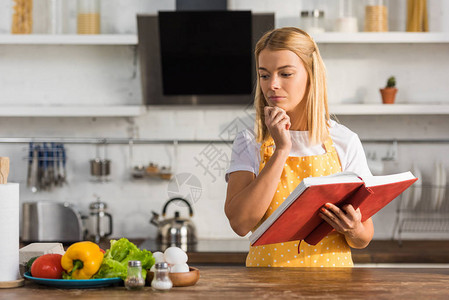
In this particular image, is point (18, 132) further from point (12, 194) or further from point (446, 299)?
point (446, 299)

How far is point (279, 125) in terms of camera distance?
1595 millimetres

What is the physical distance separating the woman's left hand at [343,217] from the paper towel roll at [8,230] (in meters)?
0.71

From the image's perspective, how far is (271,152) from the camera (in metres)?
1.78

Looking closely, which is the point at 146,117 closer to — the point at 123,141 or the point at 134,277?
the point at 123,141

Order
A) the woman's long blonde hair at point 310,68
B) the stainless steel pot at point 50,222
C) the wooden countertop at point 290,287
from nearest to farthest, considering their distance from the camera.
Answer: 1. the wooden countertop at point 290,287
2. the woman's long blonde hair at point 310,68
3. the stainless steel pot at point 50,222

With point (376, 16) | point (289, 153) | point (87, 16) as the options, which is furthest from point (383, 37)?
point (289, 153)

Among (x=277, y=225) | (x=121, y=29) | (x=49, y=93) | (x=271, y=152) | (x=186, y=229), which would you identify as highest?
(x=121, y=29)

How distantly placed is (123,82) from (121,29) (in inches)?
12.0

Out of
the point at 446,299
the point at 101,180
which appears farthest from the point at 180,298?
the point at 101,180

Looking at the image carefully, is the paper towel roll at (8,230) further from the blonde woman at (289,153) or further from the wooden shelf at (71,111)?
the wooden shelf at (71,111)

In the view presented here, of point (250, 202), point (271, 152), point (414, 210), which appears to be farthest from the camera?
point (414, 210)

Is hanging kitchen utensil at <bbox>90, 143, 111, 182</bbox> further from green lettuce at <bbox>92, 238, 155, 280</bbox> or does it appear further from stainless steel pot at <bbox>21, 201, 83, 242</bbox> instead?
green lettuce at <bbox>92, 238, 155, 280</bbox>

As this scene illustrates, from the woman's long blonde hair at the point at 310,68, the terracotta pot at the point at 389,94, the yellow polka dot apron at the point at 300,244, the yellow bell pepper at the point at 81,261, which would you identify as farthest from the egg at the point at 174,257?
the terracotta pot at the point at 389,94

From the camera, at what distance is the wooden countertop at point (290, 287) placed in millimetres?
1282
